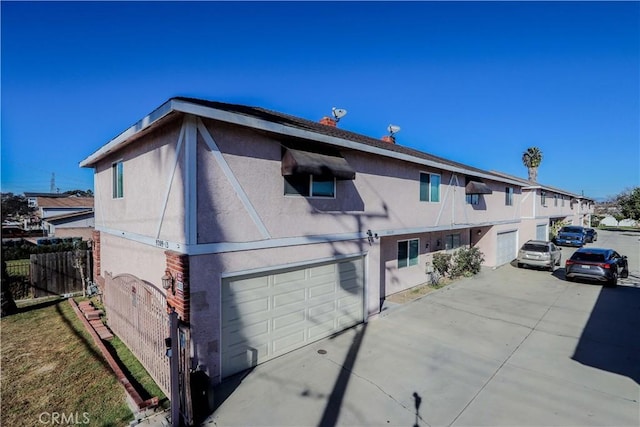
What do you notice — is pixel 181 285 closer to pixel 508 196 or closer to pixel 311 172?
pixel 311 172

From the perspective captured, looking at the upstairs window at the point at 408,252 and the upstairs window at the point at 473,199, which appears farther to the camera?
the upstairs window at the point at 473,199

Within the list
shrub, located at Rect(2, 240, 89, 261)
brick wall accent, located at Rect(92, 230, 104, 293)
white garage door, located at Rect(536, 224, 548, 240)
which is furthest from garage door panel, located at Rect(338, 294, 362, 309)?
white garage door, located at Rect(536, 224, 548, 240)

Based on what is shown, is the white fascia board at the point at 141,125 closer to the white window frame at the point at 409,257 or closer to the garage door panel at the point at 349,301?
the garage door panel at the point at 349,301

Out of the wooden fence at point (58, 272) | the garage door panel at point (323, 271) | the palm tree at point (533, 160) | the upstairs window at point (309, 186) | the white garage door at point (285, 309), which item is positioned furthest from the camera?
the palm tree at point (533, 160)

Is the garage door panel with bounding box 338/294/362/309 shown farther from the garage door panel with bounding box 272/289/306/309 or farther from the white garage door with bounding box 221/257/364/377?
the garage door panel with bounding box 272/289/306/309

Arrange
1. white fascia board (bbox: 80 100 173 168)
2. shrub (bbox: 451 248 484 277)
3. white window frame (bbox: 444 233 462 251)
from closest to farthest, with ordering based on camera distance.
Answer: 1. white fascia board (bbox: 80 100 173 168)
2. shrub (bbox: 451 248 484 277)
3. white window frame (bbox: 444 233 462 251)

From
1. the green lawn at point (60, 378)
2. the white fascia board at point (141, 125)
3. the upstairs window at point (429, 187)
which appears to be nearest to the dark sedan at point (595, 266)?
the upstairs window at point (429, 187)

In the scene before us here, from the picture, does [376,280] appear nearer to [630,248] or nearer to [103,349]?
[103,349]
